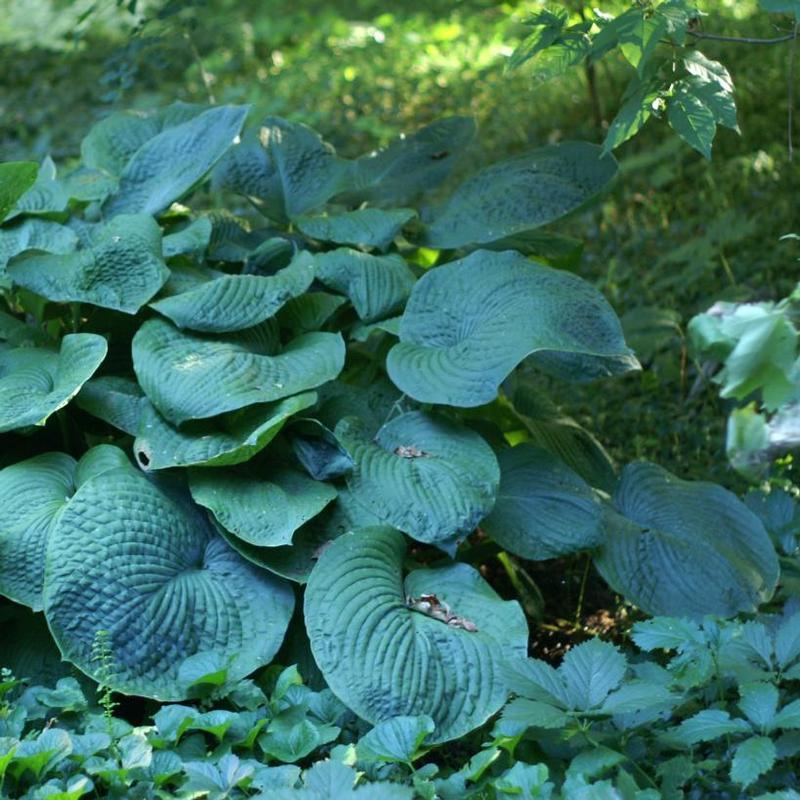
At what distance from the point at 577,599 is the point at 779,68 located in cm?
300

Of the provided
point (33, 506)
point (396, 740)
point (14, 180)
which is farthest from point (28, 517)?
point (396, 740)

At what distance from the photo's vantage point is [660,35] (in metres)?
2.22

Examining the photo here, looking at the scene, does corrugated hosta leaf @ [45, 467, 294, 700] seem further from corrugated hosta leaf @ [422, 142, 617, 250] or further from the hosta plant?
corrugated hosta leaf @ [422, 142, 617, 250]

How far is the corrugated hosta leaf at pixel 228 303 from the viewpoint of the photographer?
2.70 meters

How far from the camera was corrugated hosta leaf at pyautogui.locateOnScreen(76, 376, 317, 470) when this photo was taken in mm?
2488

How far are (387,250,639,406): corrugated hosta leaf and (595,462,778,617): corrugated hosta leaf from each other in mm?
366

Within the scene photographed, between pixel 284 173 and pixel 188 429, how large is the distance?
1049 millimetres

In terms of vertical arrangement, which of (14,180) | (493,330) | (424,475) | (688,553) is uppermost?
(14,180)

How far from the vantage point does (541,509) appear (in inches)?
105

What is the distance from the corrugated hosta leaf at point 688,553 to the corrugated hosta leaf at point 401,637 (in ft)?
1.21

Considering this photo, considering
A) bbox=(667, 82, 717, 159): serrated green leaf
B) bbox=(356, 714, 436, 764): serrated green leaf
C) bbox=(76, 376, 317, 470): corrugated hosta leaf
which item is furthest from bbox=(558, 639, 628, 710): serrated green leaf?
bbox=(667, 82, 717, 159): serrated green leaf

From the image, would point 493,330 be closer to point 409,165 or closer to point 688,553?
point 688,553

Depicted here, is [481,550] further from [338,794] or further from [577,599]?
[338,794]

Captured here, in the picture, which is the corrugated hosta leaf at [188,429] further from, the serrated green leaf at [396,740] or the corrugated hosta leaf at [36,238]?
A: the serrated green leaf at [396,740]
